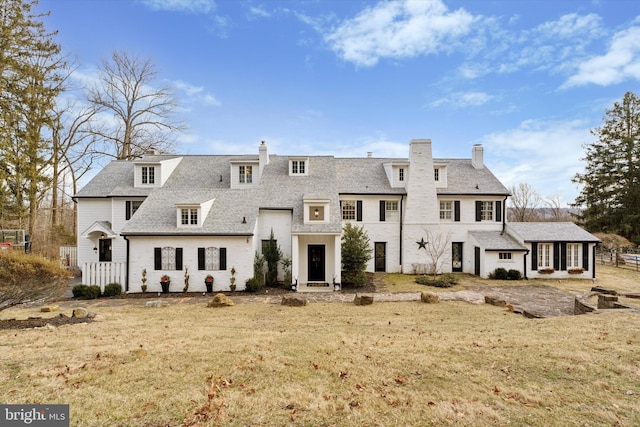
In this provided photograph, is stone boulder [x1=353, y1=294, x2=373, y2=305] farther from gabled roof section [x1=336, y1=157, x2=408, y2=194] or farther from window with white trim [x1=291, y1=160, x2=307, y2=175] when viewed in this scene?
A: window with white trim [x1=291, y1=160, x2=307, y2=175]

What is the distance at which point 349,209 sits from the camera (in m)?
21.3

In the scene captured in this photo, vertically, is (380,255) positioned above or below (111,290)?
above

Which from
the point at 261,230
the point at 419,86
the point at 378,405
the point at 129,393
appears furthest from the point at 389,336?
the point at 419,86

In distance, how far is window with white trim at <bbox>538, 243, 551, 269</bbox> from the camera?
1961cm

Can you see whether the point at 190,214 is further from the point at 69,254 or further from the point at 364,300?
the point at 69,254

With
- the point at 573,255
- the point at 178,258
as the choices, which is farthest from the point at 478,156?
the point at 178,258

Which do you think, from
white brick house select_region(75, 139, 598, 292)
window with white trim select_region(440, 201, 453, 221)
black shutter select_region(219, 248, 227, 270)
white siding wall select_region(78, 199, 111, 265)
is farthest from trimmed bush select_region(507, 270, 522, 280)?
white siding wall select_region(78, 199, 111, 265)

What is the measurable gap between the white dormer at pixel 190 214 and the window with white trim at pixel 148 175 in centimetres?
596

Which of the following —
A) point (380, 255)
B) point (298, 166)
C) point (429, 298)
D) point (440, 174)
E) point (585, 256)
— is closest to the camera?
point (429, 298)

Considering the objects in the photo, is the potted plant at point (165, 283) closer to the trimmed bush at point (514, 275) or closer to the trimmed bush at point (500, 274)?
the trimmed bush at point (500, 274)

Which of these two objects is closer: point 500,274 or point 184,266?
point 184,266

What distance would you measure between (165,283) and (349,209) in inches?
480

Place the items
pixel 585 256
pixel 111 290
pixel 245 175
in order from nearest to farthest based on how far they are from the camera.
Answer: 1. pixel 111 290
2. pixel 585 256
3. pixel 245 175

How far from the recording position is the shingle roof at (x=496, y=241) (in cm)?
1934
